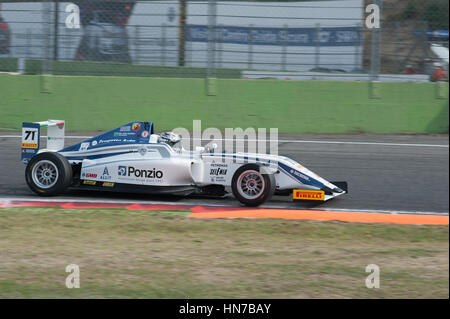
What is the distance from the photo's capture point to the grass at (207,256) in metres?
4.88

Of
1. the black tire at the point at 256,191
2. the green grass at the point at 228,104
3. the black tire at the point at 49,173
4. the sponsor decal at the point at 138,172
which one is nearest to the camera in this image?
the black tire at the point at 256,191

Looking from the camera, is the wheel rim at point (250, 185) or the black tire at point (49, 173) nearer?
the wheel rim at point (250, 185)

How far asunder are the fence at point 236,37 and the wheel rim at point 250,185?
201 inches

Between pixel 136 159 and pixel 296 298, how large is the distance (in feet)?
11.7

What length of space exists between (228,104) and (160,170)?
4956 mm

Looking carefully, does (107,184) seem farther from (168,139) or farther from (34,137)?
(34,137)

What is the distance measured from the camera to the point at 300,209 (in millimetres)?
7441

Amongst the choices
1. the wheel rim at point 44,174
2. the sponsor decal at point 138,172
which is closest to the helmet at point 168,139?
the sponsor decal at point 138,172

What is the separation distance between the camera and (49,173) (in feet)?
26.1

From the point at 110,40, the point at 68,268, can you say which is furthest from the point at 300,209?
the point at 110,40

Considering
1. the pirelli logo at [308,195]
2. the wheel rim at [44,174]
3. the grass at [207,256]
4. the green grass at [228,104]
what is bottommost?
the grass at [207,256]

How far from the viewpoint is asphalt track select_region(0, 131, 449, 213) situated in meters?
7.81

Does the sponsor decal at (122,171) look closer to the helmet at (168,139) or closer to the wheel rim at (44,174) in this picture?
the helmet at (168,139)
